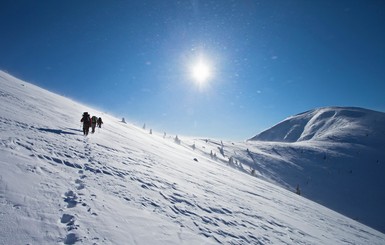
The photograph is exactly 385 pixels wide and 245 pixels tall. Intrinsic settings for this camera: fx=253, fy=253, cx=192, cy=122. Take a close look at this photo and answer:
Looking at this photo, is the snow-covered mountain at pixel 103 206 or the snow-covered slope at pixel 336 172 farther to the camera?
the snow-covered slope at pixel 336 172

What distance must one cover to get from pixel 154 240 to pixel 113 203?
1.62 meters

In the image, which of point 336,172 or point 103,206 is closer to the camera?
point 103,206

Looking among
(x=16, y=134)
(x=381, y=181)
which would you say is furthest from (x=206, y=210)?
(x=381, y=181)

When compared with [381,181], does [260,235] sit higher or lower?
lower

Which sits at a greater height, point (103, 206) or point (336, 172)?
point (336, 172)

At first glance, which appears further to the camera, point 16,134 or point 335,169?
point 335,169

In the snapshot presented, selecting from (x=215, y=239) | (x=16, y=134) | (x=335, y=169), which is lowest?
(x=215, y=239)

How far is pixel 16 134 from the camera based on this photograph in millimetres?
8914

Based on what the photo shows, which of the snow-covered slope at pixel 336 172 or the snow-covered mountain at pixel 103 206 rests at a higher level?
the snow-covered slope at pixel 336 172

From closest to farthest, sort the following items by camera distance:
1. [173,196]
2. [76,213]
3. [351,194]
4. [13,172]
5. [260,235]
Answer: [76,213]
[13,172]
[260,235]
[173,196]
[351,194]

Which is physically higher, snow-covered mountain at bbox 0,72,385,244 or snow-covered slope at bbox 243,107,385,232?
snow-covered slope at bbox 243,107,385,232

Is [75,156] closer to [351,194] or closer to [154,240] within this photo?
[154,240]

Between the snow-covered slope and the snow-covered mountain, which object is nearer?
the snow-covered mountain

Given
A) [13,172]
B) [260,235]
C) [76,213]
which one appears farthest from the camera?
[260,235]
